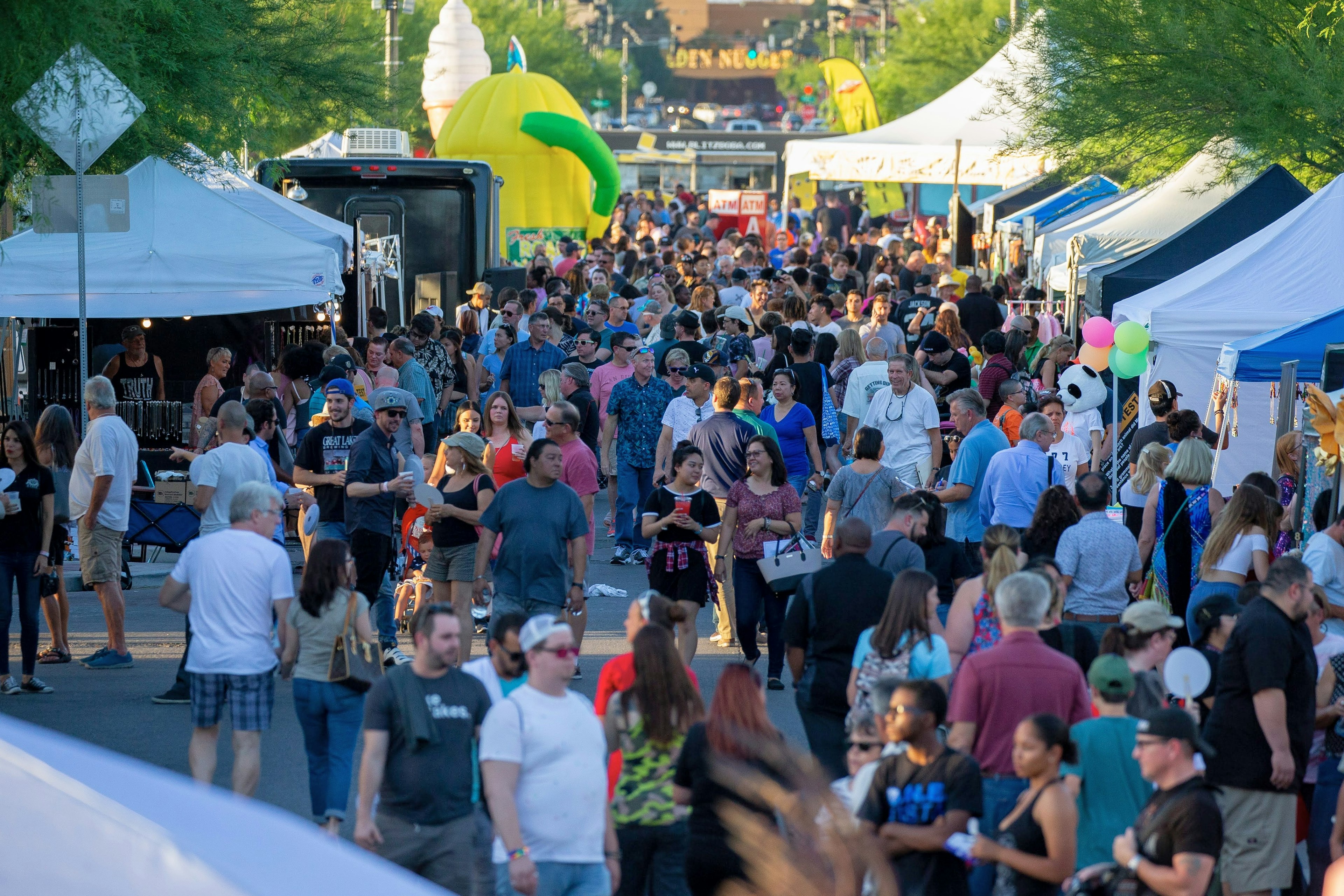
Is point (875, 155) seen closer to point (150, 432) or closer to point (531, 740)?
point (150, 432)

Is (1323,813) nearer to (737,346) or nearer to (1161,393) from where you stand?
(1161,393)

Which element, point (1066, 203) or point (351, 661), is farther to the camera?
point (1066, 203)

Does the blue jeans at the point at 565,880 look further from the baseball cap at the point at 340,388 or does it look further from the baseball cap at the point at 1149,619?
the baseball cap at the point at 340,388

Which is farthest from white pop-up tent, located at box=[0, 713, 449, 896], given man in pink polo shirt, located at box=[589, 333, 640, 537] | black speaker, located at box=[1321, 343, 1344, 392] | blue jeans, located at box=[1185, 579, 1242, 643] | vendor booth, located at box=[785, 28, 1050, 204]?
vendor booth, located at box=[785, 28, 1050, 204]

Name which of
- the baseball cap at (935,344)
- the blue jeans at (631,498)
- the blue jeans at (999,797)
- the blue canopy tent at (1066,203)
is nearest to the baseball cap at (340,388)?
the blue jeans at (631,498)

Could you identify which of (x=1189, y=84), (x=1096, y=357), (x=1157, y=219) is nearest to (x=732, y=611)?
(x=1096, y=357)

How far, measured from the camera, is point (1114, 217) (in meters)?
18.5

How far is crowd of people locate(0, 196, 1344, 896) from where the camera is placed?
16.7 feet

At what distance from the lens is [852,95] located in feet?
138

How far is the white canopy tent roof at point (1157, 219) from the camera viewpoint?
17312 mm

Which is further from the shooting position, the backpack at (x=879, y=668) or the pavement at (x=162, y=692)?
the pavement at (x=162, y=692)

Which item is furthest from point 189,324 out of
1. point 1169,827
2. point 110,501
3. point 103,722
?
point 1169,827

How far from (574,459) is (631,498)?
2757 mm

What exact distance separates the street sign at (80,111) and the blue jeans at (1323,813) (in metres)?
7.35
